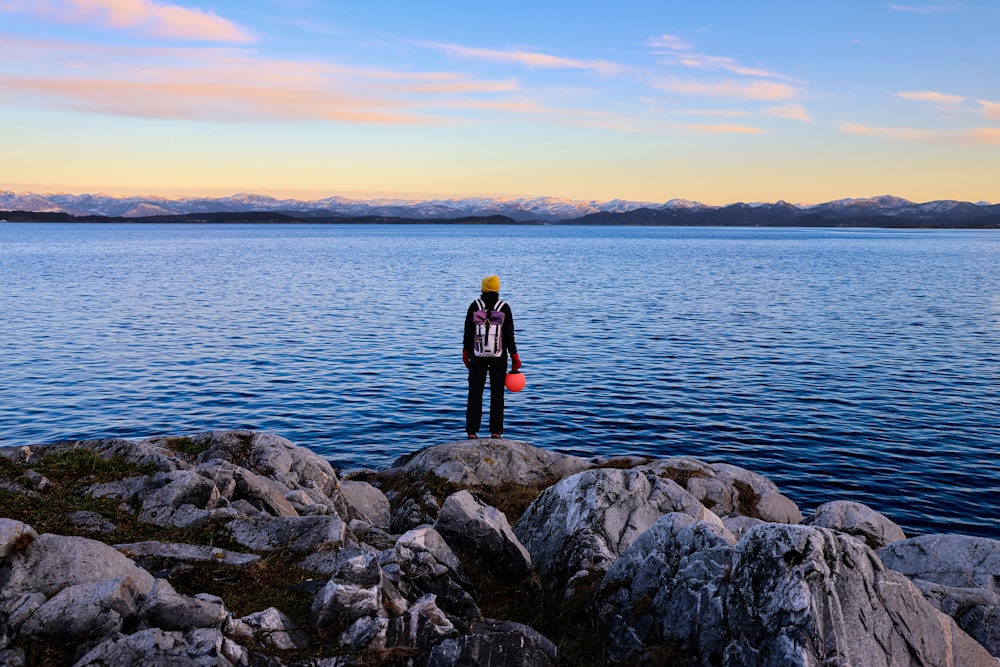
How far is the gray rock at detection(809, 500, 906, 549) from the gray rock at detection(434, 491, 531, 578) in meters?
6.53

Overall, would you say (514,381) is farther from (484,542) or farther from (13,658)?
(13,658)

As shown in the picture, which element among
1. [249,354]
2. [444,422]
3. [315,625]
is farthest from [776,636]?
[249,354]

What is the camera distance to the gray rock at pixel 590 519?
1023cm

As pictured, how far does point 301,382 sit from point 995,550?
26.1 m

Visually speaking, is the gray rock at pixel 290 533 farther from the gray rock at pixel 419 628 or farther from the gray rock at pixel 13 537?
the gray rock at pixel 13 537

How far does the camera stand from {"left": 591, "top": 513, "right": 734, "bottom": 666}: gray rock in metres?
7.78

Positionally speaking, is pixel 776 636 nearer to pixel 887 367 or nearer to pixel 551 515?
pixel 551 515

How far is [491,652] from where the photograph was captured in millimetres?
7453

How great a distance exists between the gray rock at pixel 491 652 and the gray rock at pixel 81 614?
2.99 metres

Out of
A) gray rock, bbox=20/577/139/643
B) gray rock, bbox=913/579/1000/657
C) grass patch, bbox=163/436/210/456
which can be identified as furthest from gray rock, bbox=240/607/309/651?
grass patch, bbox=163/436/210/456

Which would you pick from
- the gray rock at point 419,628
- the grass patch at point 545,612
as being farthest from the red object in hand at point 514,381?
the gray rock at point 419,628

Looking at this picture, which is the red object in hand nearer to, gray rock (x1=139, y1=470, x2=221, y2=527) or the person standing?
the person standing

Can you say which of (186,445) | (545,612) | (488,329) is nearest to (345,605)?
(545,612)

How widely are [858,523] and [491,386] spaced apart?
8403mm
